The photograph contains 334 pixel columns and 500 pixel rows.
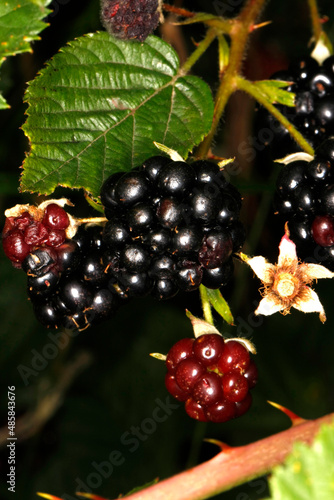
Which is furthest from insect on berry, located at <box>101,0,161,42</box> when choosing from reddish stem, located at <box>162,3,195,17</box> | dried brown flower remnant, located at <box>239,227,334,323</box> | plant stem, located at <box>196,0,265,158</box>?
dried brown flower remnant, located at <box>239,227,334,323</box>

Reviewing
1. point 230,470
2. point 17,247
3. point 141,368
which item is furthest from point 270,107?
point 141,368

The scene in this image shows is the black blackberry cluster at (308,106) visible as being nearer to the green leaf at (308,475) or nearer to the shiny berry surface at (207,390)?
the shiny berry surface at (207,390)

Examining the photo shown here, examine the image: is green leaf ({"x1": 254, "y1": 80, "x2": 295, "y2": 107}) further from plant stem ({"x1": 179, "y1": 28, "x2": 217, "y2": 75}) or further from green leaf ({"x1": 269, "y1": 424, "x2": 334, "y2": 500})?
green leaf ({"x1": 269, "y1": 424, "x2": 334, "y2": 500})

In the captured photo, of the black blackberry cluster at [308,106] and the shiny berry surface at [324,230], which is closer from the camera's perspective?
the shiny berry surface at [324,230]

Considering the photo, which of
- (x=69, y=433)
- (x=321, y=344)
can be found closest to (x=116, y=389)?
(x=69, y=433)

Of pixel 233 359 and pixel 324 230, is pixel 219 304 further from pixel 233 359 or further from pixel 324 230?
pixel 324 230

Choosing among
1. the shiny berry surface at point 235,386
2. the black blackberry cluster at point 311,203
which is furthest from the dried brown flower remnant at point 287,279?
the shiny berry surface at point 235,386
